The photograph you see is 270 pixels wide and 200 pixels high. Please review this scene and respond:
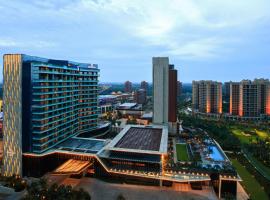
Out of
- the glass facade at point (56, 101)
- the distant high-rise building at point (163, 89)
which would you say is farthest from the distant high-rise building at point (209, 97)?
the glass facade at point (56, 101)

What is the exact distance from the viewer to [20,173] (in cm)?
4562

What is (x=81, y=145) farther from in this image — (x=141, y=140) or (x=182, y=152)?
Result: (x=182, y=152)

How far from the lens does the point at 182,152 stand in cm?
6031

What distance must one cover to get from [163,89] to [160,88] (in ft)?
3.16

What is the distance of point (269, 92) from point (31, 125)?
4308 inches

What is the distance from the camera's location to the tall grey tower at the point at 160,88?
245 ft

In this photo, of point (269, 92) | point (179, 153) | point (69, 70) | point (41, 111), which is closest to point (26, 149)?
point (41, 111)

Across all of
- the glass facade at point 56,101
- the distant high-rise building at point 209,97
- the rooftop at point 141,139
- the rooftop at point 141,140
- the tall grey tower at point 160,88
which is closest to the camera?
the glass facade at point 56,101

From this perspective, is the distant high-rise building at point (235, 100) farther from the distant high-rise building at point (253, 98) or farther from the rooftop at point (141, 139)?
the rooftop at point (141, 139)

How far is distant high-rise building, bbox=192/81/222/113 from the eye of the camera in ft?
419

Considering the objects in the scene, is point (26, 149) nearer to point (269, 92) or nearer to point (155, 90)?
point (155, 90)

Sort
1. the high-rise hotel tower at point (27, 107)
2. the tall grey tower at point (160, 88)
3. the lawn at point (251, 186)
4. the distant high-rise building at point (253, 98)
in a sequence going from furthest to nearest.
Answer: the distant high-rise building at point (253, 98) → the tall grey tower at point (160, 88) → the high-rise hotel tower at point (27, 107) → the lawn at point (251, 186)

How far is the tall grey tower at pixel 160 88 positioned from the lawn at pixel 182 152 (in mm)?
12146

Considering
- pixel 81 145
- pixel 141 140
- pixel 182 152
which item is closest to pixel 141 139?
pixel 141 140
